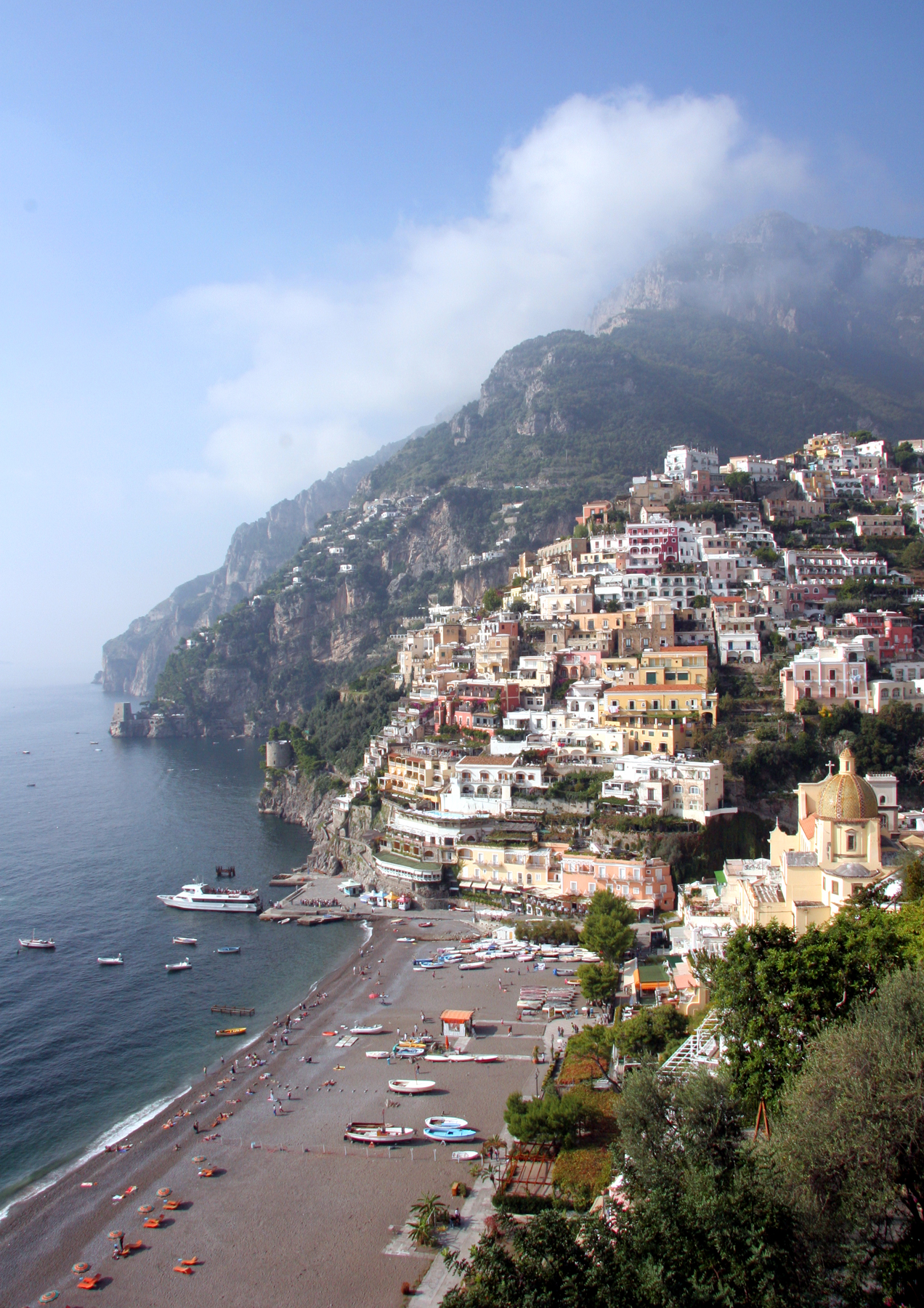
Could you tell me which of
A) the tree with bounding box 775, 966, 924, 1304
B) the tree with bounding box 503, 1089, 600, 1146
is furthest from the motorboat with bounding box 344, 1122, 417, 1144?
the tree with bounding box 775, 966, 924, 1304

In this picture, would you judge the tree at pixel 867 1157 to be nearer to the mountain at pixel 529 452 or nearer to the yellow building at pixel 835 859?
the yellow building at pixel 835 859

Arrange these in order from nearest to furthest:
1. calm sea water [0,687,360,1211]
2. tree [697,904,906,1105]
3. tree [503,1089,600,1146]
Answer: tree [697,904,906,1105], tree [503,1089,600,1146], calm sea water [0,687,360,1211]

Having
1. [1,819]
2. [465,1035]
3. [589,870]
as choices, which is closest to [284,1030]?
[465,1035]

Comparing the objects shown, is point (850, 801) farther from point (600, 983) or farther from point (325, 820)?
point (325, 820)

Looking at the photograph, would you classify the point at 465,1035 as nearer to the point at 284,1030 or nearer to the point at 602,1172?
the point at 284,1030

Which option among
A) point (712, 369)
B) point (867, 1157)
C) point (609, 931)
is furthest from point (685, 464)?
point (867, 1157)

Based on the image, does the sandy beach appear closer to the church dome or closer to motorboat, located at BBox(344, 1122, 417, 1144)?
motorboat, located at BBox(344, 1122, 417, 1144)
